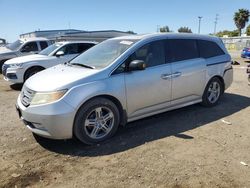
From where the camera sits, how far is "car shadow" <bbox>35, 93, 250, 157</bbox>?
470 cm

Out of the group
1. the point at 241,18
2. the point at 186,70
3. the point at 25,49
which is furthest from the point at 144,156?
the point at 241,18

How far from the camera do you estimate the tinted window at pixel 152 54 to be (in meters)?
5.46

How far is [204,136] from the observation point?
5.15 meters

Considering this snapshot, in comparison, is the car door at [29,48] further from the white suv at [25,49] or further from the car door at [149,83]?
the car door at [149,83]

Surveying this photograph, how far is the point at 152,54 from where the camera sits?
5.65 metres

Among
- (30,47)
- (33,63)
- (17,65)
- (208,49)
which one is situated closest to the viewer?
(208,49)

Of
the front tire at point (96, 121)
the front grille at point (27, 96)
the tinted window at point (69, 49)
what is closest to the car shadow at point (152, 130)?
the front tire at point (96, 121)

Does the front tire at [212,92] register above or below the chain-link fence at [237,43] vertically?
above

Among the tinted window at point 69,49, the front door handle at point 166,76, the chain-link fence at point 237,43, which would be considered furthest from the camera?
the chain-link fence at point 237,43

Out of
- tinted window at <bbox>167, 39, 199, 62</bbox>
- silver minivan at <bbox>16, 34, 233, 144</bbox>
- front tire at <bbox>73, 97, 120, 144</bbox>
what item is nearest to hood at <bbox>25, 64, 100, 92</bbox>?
silver minivan at <bbox>16, 34, 233, 144</bbox>

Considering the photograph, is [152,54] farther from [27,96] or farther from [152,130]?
[27,96]

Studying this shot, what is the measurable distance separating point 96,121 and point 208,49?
3397mm

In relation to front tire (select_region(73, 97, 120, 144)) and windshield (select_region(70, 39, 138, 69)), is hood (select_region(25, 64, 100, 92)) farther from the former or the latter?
front tire (select_region(73, 97, 120, 144))

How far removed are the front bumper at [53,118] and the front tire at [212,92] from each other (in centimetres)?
342
